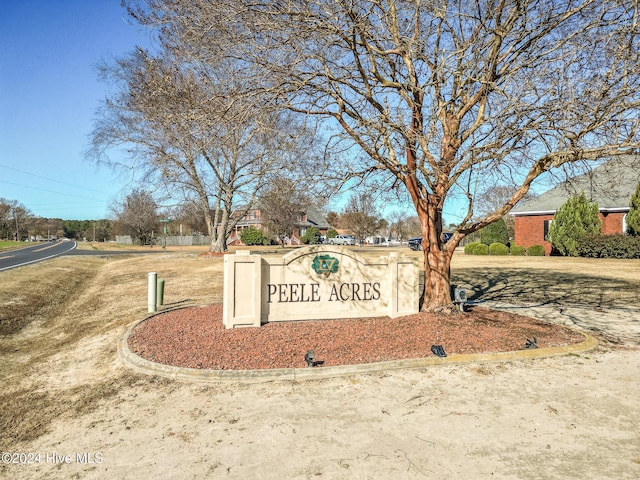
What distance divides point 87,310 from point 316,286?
764 cm

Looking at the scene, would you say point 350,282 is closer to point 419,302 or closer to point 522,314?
point 419,302

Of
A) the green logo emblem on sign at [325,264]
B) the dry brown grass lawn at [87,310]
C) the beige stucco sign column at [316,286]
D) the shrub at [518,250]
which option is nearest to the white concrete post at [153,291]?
the dry brown grass lawn at [87,310]

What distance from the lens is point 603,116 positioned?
240 inches

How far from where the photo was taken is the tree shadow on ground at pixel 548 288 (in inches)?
451

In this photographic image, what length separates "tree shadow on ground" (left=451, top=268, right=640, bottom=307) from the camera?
1145 centimetres

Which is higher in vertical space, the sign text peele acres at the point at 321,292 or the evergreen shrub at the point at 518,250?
the evergreen shrub at the point at 518,250

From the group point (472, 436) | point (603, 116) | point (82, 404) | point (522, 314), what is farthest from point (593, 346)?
point (82, 404)

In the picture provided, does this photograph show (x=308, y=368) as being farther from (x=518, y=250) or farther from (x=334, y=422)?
(x=518, y=250)

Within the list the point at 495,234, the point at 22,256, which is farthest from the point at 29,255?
the point at 495,234

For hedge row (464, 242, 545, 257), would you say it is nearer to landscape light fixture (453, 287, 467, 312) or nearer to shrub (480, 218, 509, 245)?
shrub (480, 218, 509, 245)

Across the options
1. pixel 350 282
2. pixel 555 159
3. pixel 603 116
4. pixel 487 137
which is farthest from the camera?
pixel 350 282

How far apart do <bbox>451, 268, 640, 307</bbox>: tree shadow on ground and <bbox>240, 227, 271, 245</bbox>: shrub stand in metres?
37.7

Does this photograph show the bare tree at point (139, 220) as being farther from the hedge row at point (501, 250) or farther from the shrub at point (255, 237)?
the hedge row at point (501, 250)

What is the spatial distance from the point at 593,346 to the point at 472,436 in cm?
418
